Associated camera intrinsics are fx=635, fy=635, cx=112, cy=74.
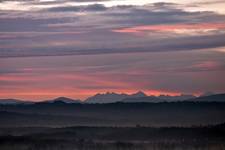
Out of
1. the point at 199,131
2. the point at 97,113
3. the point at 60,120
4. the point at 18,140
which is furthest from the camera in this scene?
the point at 97,113

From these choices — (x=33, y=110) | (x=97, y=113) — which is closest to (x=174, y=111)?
(x=97, y=113)

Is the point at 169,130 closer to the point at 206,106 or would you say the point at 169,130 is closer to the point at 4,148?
the point at 4,148

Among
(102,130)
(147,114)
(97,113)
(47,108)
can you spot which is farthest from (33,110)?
(102,130)

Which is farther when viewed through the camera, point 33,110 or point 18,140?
point 33,110

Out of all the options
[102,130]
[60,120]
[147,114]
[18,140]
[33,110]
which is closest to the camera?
[18,140]

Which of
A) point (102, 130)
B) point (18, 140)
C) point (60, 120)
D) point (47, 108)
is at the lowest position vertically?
point (47, 108)

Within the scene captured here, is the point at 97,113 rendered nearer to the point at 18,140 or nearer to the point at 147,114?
the point at 147,114

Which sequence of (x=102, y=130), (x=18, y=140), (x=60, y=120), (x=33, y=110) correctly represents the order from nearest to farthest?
(x=18, y=140)
(x=102, y=130)
(x=60, y=120)
(x=33, y=110)

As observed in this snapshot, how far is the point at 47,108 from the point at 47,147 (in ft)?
306

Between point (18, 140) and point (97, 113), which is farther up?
point (18, 140)

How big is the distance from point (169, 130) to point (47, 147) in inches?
678

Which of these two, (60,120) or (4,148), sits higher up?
(4,148)

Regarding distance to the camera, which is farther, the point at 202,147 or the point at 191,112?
the point at 191,112

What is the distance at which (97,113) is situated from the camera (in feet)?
406
